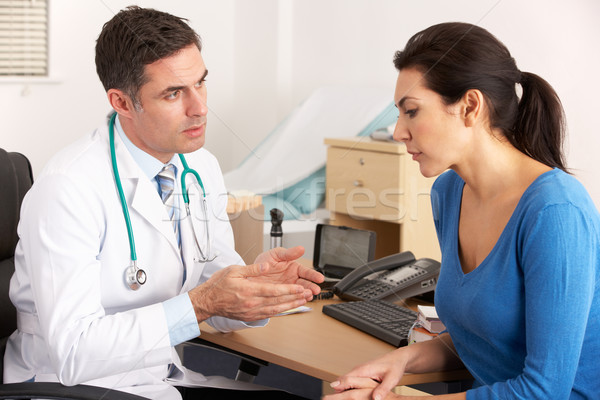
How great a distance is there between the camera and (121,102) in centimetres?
138

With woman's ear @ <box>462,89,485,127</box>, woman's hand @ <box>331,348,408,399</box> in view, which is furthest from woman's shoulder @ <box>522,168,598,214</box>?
woman's hand @ <box>331,348,408,399</box>

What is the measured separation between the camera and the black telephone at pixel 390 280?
5.32 ft

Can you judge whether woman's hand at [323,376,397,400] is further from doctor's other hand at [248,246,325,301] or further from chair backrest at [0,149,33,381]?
chair backrest at [0,149,33,381]

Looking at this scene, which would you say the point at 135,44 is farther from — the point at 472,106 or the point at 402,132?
the point at 472,106

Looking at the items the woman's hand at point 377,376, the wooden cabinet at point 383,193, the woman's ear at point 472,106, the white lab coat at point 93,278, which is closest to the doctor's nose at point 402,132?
the woman's ear at point 472,106

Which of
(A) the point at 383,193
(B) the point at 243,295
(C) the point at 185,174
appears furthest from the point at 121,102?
(A) the point at 383,193

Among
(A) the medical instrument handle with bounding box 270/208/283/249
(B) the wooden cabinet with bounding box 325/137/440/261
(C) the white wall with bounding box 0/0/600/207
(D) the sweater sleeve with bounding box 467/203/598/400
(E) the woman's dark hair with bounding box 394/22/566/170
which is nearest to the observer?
(D) the sweater sleeve with bounding box 467/203/598/400

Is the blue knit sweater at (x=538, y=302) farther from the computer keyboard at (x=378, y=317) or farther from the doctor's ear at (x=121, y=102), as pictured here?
the doctor's ear at (x=121, y=102)

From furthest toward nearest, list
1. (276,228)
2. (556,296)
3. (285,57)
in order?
1. (285,57)
2. (276,228)
3. (556,296)

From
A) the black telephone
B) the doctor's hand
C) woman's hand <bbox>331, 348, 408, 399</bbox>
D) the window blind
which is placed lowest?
woman's hand <bbox>331, 348, 408, 399</bbox>

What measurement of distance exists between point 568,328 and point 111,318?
0.74 metres

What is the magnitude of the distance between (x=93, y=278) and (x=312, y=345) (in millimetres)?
440

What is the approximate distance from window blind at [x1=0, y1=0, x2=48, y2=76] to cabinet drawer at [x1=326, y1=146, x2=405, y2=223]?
1.89 metres

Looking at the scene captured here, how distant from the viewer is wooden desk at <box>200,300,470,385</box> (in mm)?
1271
